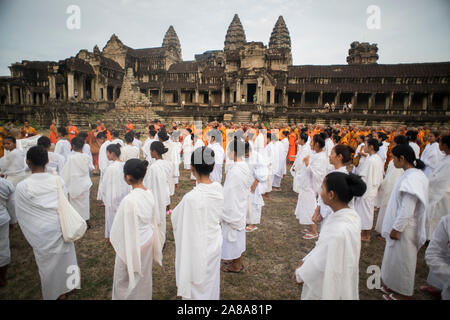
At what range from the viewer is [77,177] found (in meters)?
5.04

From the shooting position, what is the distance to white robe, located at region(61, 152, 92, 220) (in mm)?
4945

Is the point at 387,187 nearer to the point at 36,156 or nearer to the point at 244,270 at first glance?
the point at 244,270

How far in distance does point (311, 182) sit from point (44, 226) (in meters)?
4.92

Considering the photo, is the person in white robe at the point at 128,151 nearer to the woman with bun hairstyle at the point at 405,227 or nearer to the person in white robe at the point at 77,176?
the person in white robe at the point at 77,176

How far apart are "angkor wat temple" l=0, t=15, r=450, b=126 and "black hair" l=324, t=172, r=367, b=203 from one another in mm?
23711

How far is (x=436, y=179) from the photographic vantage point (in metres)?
4.44

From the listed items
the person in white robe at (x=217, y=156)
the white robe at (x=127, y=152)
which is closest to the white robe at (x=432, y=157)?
the person in white robe at (x=217, y=156)

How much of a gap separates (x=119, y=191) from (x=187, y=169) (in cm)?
699

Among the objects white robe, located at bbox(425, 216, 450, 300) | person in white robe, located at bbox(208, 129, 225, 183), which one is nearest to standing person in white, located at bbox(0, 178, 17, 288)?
person in white robe, located at bbox(208, 129, 225, 183)

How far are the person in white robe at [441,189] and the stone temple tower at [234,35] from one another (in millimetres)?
46513

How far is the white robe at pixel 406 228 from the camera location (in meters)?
3.16

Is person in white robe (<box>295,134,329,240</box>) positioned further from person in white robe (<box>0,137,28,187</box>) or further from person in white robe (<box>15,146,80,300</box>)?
person in white robe (<box>0,137,28,187</box>)
